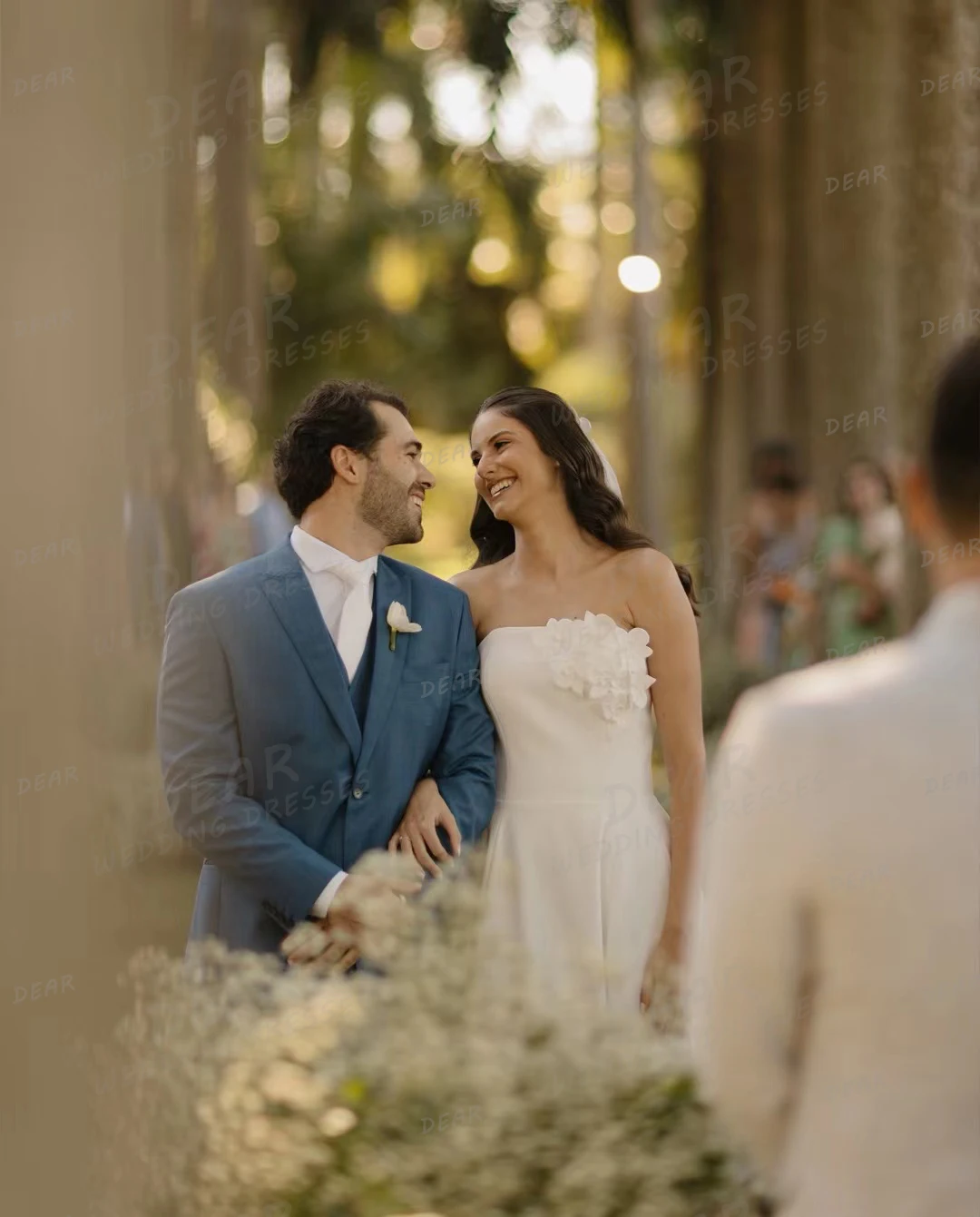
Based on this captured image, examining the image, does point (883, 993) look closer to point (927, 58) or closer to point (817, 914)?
point (817, 914)

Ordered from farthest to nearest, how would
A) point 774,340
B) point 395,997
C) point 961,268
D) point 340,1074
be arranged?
point 774,340 < point 961,268 < point 395,997 < point 340,1074

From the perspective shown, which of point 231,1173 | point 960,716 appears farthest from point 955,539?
point 231,1173

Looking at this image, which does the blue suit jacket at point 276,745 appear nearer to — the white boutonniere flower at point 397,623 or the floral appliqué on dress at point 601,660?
the white boutonniere flower at point 397,623

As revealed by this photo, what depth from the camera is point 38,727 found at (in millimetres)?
2957

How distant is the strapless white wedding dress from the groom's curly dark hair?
66cm

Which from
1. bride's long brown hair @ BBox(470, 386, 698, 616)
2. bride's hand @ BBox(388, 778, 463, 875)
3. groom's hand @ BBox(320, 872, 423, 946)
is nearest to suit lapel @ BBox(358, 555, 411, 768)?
bride's hand @ BBox(388, 778, 463, 875)

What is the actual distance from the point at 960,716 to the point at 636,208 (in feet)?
50.5

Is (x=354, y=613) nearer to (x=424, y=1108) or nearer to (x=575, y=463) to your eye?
(x=575, y=463)

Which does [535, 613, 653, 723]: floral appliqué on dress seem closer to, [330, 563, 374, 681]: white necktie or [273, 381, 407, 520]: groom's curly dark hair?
[330, 563, 374, 681]: white necktie

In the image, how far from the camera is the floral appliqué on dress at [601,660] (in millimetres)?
4402

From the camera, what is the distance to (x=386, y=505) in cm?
419

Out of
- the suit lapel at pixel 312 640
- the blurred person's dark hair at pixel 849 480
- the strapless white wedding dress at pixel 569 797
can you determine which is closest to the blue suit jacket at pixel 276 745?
the suit lapel at pixel 312 640

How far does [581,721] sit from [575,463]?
2.30 ft

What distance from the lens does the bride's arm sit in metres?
4.50
